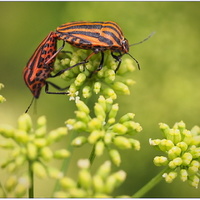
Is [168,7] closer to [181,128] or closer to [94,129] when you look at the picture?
[181,128]

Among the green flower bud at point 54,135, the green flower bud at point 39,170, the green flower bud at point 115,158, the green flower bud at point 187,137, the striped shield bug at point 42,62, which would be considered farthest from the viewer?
the striped shield bug at point 42,62

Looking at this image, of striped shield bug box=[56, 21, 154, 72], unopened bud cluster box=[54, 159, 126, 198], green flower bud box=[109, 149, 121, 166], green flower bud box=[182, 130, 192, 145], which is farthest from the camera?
striped shield bug box=[56, 21, 154, 72]

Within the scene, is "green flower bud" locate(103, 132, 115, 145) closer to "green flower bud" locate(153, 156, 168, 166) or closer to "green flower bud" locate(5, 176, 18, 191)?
"green flower bud" locate(153, 156, 168, 166)

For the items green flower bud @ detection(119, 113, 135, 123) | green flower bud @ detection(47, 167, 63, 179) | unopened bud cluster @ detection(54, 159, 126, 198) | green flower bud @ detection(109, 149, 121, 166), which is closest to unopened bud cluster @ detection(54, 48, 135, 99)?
green flower bud @ detection(119, 113, 135, 123)

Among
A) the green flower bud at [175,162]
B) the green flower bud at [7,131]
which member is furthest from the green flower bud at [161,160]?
the green flower bud at [7,131]

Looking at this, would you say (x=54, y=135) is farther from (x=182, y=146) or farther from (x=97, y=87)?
(x=182, y=146)

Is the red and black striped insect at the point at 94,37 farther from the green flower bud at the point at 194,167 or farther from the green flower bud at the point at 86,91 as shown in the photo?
the green flower bud at the point at 194,167

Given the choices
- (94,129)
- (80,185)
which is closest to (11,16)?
(94,129)
